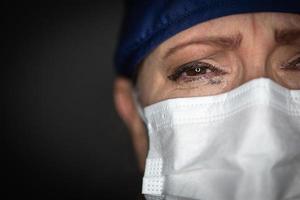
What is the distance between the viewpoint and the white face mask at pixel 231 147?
3.17ft

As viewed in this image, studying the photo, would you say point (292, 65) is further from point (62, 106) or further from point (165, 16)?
point (62, 106)

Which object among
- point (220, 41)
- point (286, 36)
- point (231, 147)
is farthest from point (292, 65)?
point (231, 147)

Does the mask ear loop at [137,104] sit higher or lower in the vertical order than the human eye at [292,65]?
lower

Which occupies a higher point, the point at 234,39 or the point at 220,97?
the point at 234,39

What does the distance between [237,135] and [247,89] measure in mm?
120

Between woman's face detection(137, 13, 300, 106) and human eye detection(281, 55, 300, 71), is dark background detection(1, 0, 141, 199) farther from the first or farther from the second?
human eye detection(281, 55, 300, 71)

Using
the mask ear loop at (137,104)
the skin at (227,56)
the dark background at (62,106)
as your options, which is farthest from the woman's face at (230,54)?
the dark background at (62,106)

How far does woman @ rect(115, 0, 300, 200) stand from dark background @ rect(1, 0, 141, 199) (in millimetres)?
574

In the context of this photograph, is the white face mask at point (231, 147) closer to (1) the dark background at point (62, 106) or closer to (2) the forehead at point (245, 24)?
(2) the forehead at point (245, 24)

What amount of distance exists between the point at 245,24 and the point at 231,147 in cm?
33

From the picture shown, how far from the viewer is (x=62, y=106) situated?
1.81 metres

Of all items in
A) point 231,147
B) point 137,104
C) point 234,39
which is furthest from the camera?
point 137,104

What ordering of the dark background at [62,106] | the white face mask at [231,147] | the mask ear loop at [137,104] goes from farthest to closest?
the dark background at [62,106] < the mask ear loop at [137,104] < the white face mask at [231,147]

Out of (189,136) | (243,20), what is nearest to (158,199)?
(189,136)
